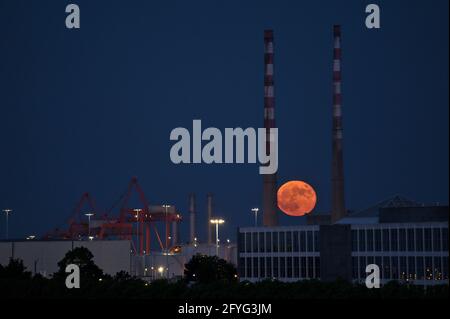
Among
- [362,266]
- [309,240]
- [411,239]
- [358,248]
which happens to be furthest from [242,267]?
[411,239]

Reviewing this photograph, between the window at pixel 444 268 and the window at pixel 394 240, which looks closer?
the window at pixel 444 268

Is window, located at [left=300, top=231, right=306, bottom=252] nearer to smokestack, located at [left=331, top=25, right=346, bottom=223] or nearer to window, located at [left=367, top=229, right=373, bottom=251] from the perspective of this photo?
window, located at [left=367, top=229, right=373, bottom=251]

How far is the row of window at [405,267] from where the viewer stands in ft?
280

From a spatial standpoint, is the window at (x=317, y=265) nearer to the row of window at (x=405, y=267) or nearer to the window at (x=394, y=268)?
the row of window at (x=405, y=267)

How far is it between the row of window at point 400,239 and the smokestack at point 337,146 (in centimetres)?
2624

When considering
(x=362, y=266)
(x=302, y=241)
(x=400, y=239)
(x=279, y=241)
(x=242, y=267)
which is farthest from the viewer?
(x=242, y=267)

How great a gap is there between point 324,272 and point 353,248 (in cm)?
364

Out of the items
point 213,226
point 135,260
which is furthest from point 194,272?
point 213,226

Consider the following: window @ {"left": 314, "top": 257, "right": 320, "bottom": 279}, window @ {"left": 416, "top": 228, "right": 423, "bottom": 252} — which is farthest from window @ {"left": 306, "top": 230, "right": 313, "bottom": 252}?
window @ {"left": 416, "top": 228, "right": 423, "bottom": 252}

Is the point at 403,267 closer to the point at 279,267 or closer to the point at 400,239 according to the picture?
the point at 400,239

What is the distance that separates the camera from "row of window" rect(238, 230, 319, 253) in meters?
97.5

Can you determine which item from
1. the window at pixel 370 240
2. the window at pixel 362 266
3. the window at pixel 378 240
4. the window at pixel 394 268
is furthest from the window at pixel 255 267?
the window at pixel 394 268

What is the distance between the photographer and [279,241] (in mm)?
100938

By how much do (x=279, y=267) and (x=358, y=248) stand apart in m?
9.83
